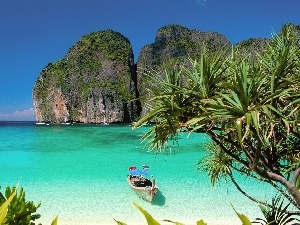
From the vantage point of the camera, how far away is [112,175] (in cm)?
1877

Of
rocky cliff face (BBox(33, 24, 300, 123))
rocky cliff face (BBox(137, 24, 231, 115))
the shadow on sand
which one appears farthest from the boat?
rocky cliff face (BBox(137, 24, 231, 115))

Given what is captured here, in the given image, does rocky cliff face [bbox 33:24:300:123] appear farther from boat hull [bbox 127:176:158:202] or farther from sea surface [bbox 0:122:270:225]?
boat hull [bbox 127:176:158:202]

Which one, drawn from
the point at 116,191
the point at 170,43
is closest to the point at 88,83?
the point at 170,43

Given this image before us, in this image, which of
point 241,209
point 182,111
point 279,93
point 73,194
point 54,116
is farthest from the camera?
point 54,116

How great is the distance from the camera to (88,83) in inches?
3912

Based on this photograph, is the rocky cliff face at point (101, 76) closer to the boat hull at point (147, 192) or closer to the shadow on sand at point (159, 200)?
the shadow on sand at point (159, 200)

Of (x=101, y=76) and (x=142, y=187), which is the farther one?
(x=101, y=76)

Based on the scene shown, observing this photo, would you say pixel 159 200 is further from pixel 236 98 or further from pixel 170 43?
pixel 170 43

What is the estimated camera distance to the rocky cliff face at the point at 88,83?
3698 inches

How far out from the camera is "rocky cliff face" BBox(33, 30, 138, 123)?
93.9 m

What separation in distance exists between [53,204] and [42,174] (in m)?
7.52

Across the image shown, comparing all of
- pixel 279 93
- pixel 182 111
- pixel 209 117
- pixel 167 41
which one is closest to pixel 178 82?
pixel 182 111

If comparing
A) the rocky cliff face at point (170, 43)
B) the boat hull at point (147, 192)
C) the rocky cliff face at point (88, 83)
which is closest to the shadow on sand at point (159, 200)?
the boat hull at point (147, 192)

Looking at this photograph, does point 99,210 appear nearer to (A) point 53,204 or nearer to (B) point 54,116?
(A) point 53,204
